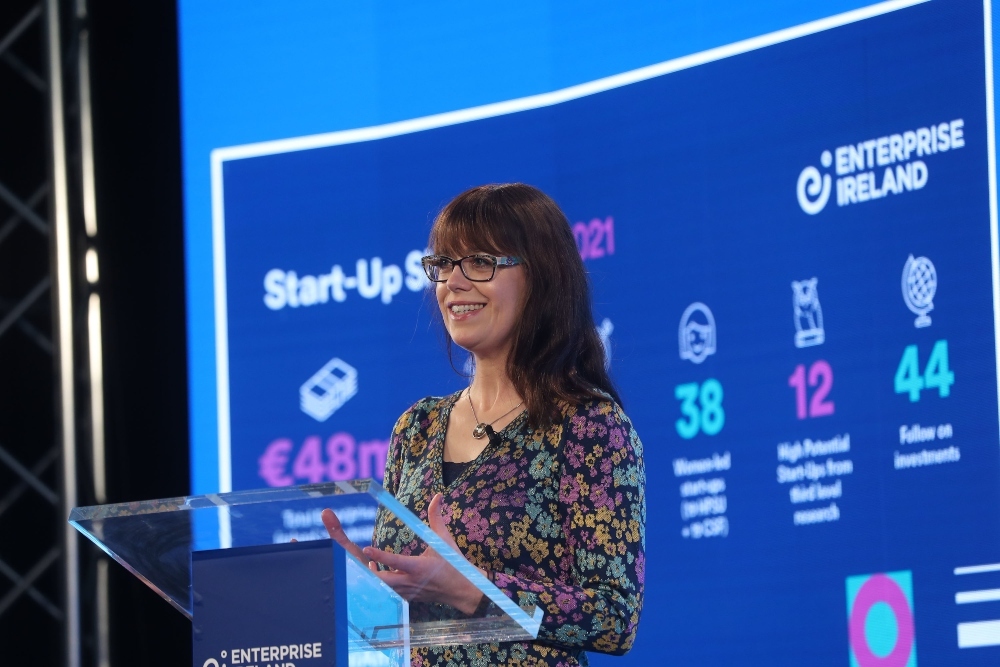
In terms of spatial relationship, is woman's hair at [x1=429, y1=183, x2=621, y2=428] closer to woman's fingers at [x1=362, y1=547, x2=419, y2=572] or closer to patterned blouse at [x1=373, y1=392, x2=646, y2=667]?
patterned blouse at [x1=373, y1=392, x2=646, y2=667]

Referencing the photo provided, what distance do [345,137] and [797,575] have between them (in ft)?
6.01

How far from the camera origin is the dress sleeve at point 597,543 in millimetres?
1895

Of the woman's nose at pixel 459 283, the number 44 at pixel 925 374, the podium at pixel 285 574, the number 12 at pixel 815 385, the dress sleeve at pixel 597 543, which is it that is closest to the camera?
the podium at pixel 285 574

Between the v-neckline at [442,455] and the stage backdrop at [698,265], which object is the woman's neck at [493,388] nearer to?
the v-neckline at [442,455]

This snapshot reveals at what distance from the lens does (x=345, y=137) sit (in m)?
→ 4.12

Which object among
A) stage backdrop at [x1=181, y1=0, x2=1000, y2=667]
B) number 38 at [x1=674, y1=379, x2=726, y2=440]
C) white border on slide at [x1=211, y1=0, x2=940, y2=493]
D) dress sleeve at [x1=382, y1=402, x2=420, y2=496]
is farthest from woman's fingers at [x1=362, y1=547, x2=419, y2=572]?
number 38 at [x1=674, y1=379, x2=726, y2=440]

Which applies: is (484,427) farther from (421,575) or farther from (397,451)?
(421,575)

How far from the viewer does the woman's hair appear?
7.08 ft

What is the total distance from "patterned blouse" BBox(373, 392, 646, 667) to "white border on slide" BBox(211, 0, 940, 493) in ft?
4.01

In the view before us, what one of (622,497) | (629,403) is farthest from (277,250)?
(622,497)

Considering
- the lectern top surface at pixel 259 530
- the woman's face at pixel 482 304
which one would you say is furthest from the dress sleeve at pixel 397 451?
the lectern top surface at pixel 259 530

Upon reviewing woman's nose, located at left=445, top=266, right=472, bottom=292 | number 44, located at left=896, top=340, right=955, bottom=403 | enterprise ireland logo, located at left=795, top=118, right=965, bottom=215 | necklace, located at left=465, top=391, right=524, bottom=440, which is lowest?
necklace, located at left=465, top=391, right=524, bottom=440

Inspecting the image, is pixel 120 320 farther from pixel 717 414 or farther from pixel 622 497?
pixel 622 497

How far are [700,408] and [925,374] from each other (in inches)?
22.6
